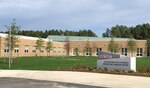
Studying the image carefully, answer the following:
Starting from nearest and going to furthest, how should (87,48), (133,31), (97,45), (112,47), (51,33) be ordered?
(112,47), (97,45), (87,48), (133,31), (51,33)

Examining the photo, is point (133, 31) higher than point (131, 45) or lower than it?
higher

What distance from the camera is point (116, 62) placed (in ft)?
90.2

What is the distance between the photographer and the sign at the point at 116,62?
2650 cm

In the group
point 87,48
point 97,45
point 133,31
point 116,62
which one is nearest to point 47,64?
point 116,62

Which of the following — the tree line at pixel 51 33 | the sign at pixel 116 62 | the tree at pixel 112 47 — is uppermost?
the tree line at pixel 51 33

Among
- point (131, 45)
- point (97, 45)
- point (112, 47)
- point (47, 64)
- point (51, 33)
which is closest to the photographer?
point (47, 64)

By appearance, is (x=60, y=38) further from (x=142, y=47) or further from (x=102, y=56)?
(x=102, y=56)

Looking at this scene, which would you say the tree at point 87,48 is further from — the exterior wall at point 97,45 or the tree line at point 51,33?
the tree line at point 51,33

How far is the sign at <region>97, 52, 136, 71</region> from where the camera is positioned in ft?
86.9

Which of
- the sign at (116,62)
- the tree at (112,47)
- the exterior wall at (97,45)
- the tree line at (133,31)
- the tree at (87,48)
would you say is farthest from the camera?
the tree line at (133,31)

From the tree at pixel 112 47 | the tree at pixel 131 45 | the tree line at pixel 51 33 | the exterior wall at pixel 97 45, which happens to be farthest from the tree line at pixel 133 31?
the tree at pixel 112 47

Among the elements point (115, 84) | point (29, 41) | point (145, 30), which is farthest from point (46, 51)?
point (115, 84)

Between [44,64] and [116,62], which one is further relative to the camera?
[44,64]

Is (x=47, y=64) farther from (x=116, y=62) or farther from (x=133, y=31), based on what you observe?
(x=133, y=31)
